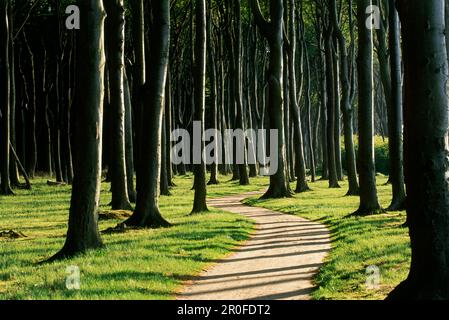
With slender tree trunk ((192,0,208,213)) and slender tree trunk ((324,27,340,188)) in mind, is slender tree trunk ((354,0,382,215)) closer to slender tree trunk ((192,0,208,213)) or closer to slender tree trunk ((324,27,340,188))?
slender tree trunk ((192,0,208,213))

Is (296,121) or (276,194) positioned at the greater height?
(296,121)

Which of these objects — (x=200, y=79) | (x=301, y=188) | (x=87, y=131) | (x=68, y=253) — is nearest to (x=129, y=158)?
(x=200, y=79)

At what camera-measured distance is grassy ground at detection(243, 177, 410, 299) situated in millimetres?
8266

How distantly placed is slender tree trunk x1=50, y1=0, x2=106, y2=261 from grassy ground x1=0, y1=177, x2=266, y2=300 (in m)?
0.64

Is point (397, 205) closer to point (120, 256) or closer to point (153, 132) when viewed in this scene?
point (153, 132)

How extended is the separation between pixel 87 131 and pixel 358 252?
551 cm

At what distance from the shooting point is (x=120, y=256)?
1095 cm

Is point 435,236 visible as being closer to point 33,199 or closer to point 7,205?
point 7,205

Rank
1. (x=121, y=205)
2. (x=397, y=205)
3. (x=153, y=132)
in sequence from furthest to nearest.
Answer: (x=121, y=205)
(x=397, y=205)
(x=153, y=132)

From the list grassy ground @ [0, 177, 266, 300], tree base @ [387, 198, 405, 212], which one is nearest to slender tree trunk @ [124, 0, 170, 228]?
grassy ground @ [0, 177, 266, 300]

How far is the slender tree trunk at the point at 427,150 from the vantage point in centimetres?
677

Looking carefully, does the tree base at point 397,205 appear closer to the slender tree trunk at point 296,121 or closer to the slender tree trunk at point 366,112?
the slender tree trunk at point 366,112

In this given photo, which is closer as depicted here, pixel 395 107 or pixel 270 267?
pixel 270 267
